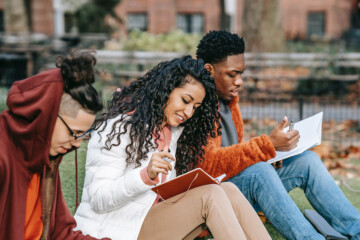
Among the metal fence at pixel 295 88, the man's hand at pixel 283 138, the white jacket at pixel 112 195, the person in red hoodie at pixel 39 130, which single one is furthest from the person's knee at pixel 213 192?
the metal fence at pixel 295 88

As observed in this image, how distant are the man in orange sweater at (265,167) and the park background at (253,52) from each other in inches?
19.0

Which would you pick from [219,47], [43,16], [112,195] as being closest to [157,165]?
[112,195]

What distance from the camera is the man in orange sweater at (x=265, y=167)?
9.62ft

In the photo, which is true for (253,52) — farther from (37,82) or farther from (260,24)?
(37,82)

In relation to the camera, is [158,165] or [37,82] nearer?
[37,82]

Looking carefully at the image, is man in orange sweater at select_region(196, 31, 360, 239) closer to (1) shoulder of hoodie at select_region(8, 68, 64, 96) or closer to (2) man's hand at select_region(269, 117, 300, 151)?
(2) man's hand at select_region(269, 117, 300, 151)

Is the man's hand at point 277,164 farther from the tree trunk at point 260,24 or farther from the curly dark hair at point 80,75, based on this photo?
the tree trunk at point 260,24

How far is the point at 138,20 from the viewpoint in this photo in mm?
27688

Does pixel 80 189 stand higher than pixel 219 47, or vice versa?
pixel 219 47

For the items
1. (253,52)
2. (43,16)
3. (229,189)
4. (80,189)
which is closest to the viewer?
(229,189)

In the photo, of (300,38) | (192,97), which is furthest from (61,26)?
(192,97)

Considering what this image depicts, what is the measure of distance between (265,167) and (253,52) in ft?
36.5

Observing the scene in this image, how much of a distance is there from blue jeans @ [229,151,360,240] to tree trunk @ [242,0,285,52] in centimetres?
1085

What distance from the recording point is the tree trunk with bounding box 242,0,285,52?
1391cm
